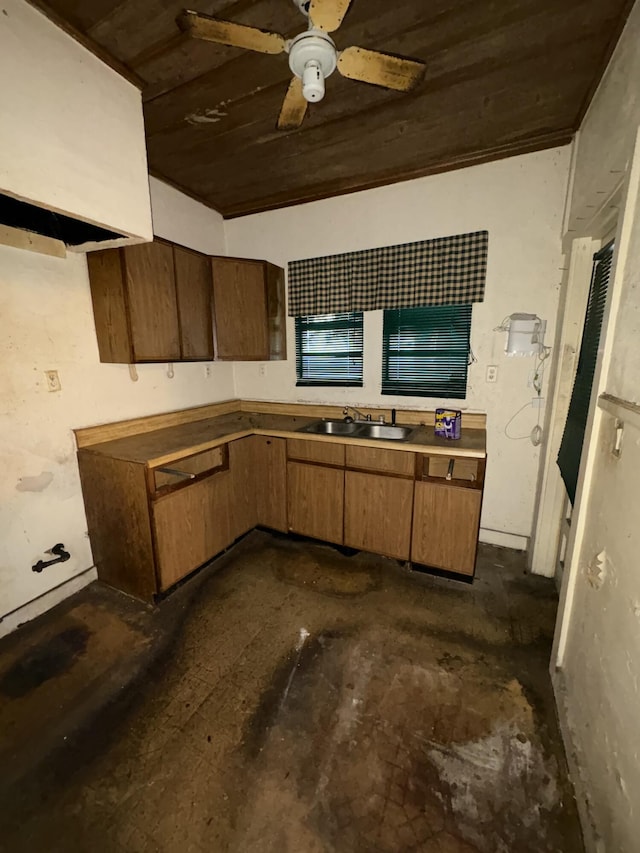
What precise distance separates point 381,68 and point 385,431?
1.96 meters

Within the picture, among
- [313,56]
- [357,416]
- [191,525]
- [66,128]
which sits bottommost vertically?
[191,525]

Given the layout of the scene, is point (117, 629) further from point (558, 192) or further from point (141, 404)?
point (558, 192)

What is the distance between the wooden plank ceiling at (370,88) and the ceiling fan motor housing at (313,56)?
318 millimetres

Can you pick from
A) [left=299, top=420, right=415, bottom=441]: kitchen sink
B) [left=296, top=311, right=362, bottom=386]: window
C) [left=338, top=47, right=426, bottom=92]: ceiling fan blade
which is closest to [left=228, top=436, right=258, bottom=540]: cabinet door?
[left=299, top=420, right=415, bottom=441]: kitchen sink

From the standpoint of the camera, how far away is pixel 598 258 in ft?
6.06

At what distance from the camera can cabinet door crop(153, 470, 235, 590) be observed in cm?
201

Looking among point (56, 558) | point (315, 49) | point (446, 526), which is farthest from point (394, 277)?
point (56, 558)

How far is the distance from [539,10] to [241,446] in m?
2.51

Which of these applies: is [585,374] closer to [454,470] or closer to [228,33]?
[454,470]

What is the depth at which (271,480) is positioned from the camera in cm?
267

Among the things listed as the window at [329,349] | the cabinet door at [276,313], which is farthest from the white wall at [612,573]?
the cabinet door at [276,313]

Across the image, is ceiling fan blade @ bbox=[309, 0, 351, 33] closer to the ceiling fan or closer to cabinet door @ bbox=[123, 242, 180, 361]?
the ceiling fan

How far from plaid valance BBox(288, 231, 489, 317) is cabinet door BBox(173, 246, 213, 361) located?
0.75 m

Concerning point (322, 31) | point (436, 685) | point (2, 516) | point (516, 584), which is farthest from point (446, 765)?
point (322, 31)
